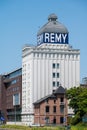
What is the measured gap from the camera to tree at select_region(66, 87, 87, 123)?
9650cm

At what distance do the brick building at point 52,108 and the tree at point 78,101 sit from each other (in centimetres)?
2297

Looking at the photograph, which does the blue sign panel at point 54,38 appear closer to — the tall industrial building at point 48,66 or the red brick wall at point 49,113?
the tall industrial building at point 48,66

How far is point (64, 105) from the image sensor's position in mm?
128250

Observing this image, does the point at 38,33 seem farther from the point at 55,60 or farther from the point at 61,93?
the point at 61,93

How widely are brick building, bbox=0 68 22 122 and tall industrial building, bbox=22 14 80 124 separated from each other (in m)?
7.41

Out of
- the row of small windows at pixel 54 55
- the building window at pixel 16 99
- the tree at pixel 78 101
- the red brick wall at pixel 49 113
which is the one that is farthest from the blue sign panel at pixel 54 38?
the tree at pixel 78 101

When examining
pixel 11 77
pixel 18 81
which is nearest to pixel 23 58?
pixel 18 81

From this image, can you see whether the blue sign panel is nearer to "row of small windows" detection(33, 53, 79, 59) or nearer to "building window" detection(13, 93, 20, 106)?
"row of small windows" detection(33, 53, 79, 59)

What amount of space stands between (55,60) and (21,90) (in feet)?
56.9

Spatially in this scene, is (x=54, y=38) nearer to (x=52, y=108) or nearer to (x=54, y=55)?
(x=54, y=55)

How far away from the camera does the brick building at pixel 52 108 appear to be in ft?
421

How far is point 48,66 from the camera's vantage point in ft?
447

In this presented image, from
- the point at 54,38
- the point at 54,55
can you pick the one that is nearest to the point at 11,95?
the point at 54,55

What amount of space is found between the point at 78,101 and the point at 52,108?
28.4m
